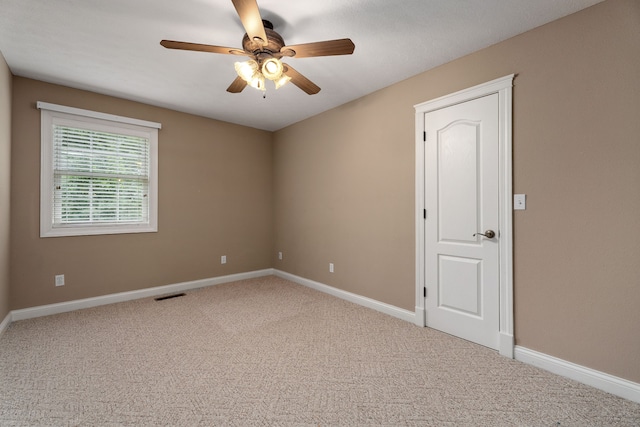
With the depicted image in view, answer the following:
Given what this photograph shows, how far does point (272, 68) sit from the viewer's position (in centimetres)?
198

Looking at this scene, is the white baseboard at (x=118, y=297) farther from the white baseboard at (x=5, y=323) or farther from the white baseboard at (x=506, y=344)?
the white baseboard at (x=506, y=344)

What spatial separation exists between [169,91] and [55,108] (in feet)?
3.88

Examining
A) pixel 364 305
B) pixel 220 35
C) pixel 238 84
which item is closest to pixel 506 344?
pixel 364 305

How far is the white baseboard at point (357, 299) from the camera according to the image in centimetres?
300

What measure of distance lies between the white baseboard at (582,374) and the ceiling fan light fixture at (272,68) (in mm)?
2757

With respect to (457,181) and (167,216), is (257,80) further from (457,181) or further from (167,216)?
(167,216)

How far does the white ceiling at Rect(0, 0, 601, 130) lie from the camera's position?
6.33 feet

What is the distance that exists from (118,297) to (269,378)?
2.66 meters

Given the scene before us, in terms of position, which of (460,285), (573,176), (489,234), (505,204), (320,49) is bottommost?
(460,285)

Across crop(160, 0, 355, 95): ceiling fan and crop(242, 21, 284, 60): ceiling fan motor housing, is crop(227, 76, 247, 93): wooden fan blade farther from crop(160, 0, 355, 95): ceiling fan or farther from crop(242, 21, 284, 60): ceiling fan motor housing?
crop(242, 21, 284, 60): ceiling fan motor housing

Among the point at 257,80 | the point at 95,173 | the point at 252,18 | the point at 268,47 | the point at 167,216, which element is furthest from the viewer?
the point at 167,216

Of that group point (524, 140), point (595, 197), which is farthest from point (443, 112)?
point (595, 197)

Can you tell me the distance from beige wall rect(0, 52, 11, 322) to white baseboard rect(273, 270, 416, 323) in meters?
3.18

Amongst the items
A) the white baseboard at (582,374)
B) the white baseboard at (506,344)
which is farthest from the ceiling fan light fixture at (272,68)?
the white baseboard at (582,374)
